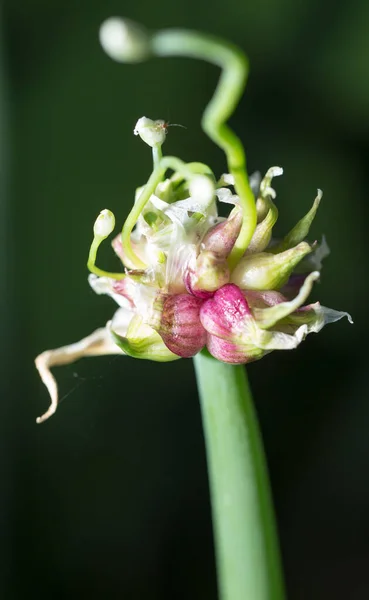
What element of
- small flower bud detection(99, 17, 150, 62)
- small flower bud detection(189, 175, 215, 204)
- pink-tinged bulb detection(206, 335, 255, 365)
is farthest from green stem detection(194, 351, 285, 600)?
small flower bud detection(99, 17, 150, 62)

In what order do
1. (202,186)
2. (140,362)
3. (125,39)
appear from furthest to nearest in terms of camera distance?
(140,362) → (202,186) → (125,39)

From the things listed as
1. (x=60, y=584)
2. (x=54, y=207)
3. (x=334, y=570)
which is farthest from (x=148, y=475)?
(x=54, y=207)

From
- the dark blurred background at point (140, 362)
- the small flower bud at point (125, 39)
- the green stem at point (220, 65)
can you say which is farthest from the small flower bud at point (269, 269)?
the dark blurred background at point (140, 362)

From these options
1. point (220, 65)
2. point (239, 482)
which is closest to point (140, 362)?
point (239, 482)

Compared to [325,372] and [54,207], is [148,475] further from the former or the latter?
[54,207]

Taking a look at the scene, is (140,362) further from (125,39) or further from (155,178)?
(125,39)

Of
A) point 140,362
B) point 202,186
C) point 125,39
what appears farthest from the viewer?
point 140,362
